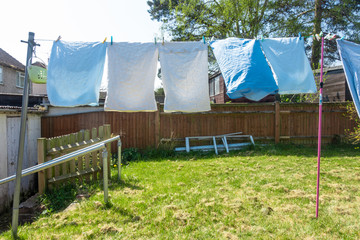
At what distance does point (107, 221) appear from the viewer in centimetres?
295

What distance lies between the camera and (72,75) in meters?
3.25

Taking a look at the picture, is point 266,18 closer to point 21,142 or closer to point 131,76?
point 131,76

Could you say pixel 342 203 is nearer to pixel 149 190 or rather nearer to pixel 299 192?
pixel 299 192

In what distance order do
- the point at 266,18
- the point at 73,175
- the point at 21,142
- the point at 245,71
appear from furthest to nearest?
the point at 266,18 → the point at 73,175 → the point at 245,71 → the point at 21,142

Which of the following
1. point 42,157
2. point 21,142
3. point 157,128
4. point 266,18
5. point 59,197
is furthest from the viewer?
point 266,18

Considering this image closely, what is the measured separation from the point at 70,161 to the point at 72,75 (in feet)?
7.00

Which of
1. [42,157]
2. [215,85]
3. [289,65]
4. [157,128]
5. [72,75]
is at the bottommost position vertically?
[42,157]

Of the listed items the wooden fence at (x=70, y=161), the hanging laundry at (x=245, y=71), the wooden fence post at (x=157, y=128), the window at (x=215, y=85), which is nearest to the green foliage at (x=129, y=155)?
the wooden fence post at (x=157, y=128)

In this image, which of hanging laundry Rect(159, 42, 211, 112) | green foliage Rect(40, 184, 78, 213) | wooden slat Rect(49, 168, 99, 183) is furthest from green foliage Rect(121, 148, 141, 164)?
hanging laundry Rect(159, 42, 211, 112)

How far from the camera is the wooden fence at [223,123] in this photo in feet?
24.6

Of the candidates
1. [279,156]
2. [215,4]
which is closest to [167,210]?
[279,156]

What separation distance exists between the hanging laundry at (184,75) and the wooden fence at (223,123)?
165 inches

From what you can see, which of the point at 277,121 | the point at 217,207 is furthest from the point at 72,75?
the point at 277,121

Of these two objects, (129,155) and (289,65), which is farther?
(129,155)
